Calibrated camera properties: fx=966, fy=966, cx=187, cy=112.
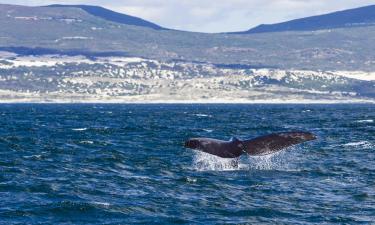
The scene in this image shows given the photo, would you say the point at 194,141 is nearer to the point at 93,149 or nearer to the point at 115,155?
the point at 115,155

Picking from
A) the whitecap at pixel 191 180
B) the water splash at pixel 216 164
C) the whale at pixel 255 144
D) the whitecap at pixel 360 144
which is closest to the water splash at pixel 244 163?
the water splash at pixel 216 164

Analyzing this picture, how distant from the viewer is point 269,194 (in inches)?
1326

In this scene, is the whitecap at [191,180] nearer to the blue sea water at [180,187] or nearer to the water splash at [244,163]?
the blue sea water at [180,187]

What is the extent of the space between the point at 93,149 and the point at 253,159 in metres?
13.1

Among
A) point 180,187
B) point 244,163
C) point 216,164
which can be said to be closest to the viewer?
point 180,187

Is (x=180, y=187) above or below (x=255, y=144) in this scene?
below

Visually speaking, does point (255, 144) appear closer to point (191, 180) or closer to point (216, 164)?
point (191, 180)

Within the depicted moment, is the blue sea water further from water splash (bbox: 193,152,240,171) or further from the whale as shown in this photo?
the whale

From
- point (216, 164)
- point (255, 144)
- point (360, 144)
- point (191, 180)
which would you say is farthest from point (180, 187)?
point (360, 144)

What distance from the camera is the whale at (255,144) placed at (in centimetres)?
3394

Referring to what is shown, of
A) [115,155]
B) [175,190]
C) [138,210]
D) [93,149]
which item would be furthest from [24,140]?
[138,210]

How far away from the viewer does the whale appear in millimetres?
33938

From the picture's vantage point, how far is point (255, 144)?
3453cm

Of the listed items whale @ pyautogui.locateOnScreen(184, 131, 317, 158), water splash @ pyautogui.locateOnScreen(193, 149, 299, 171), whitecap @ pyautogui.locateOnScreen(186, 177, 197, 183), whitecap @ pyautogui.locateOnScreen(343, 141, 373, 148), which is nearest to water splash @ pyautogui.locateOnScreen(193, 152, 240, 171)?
water splash @ pyautogui.locateOnScreen(193, 149, 299, 171)
